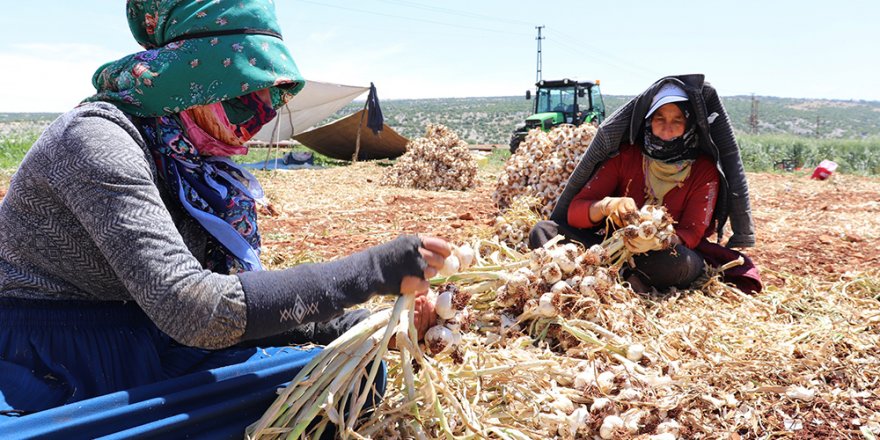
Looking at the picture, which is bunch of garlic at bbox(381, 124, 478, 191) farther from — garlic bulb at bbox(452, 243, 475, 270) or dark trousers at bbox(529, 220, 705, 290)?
garlic bulb at bbox(452, 243, 475, 270)

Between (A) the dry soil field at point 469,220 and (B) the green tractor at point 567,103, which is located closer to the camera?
(A) the dry soil field at point 469,220

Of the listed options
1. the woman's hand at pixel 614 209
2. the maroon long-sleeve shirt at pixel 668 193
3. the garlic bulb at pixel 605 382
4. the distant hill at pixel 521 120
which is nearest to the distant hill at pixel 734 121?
the distant hill at pixel 521 120

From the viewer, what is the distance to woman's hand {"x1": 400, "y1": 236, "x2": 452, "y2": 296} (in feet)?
4.54

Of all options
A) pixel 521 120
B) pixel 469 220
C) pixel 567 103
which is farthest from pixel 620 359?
pixel 521 120

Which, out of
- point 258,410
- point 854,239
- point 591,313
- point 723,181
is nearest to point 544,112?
point 854,239

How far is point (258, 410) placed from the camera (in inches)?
57.1

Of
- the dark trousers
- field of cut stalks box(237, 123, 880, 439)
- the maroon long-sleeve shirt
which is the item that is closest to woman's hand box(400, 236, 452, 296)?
field of cut stalks box(237, 123, 880, 439)

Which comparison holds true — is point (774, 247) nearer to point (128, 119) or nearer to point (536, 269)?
point (536, 269)

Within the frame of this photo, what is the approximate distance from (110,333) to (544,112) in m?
13.5

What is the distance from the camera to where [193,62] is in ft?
4.65

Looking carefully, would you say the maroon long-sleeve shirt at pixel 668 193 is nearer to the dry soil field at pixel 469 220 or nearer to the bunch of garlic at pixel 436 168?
the dry soil field at pixel 469 220

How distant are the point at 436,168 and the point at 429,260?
7.35m

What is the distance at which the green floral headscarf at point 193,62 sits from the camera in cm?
141

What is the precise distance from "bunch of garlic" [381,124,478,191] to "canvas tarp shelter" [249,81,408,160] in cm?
398
